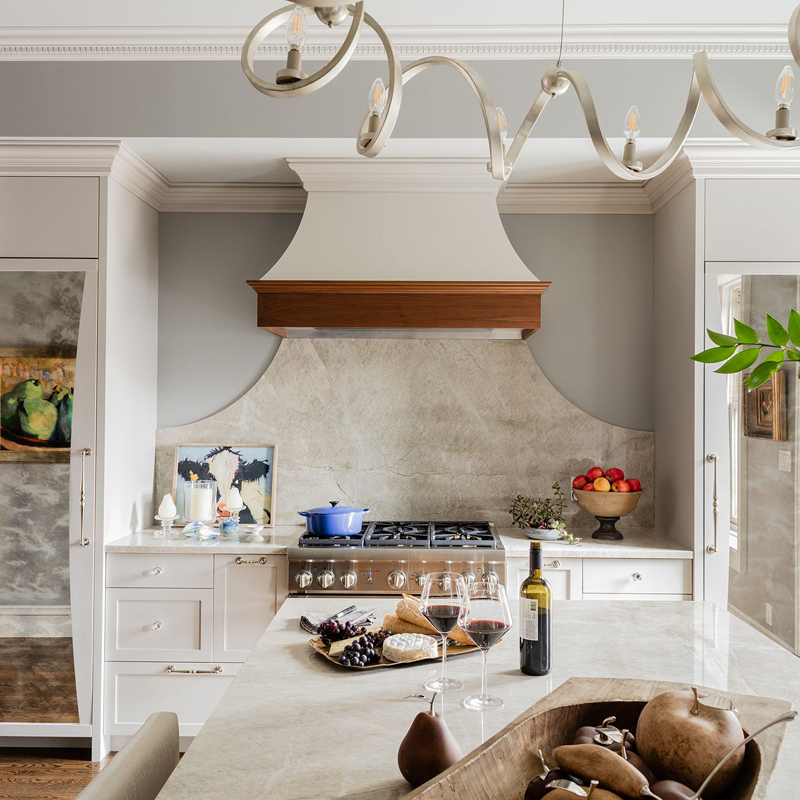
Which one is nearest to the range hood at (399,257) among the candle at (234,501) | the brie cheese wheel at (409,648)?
the candle at (234,501)

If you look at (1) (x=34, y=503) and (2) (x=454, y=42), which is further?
(1) (x=34, y=503)

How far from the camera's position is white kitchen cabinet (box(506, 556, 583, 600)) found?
280 cm

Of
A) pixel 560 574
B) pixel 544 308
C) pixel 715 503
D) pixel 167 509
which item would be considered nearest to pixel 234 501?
pixel 167 509

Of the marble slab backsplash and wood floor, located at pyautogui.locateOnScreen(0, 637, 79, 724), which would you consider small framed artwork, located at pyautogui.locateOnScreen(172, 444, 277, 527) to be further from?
wood floor, located at pyautogui.locateOnScreen(0, 637, 79, 724)

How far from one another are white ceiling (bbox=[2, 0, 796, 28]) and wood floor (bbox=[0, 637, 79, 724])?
2331mm

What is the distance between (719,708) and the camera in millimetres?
862

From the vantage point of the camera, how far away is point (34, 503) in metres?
2.80

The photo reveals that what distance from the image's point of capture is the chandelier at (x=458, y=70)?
1.03m

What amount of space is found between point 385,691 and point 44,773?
2145mm

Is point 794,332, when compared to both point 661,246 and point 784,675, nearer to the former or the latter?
point 784,675

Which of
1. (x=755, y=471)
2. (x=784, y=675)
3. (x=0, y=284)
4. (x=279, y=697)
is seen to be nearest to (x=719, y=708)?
(x=784, y=675)

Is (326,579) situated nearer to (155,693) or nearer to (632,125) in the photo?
(155,693)

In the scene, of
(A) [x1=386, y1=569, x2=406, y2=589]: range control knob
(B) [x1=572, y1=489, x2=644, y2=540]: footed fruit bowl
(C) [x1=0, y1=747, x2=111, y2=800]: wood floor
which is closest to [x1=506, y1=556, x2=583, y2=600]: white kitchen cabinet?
(B) [x1=572, y1=489, x2=644, y2=540]: footed fruit bowl

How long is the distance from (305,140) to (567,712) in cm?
230
